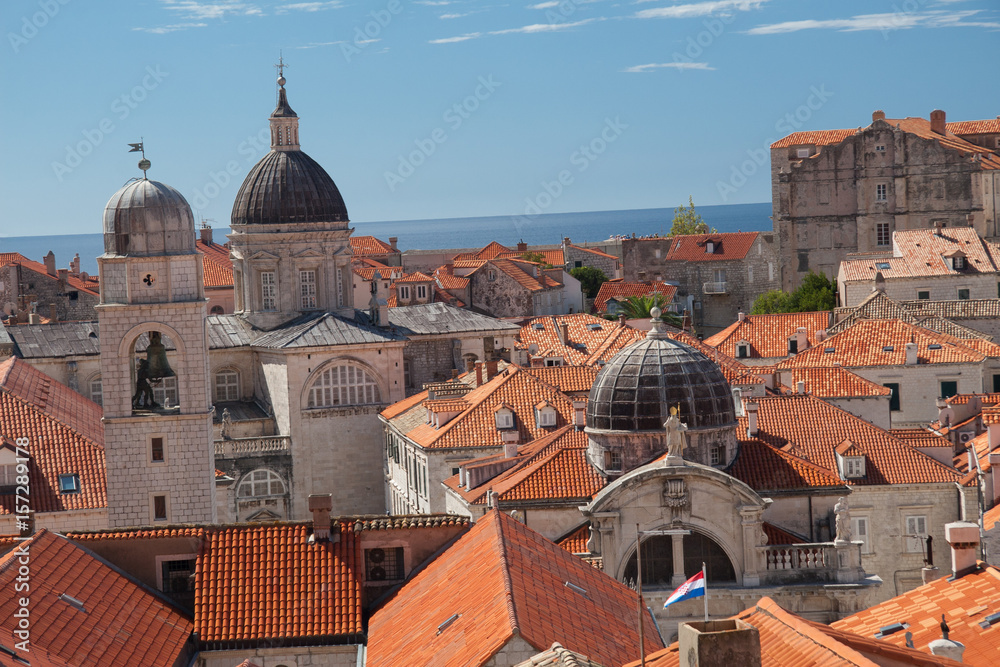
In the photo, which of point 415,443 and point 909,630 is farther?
point 415,443

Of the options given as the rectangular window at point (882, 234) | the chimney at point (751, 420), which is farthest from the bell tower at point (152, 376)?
the rectangular window at point (882, 234)

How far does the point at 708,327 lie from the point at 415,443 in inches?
2195

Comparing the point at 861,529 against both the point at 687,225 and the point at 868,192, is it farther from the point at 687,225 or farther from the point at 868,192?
the point at 687,225

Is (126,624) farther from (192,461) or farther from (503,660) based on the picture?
(192,461)

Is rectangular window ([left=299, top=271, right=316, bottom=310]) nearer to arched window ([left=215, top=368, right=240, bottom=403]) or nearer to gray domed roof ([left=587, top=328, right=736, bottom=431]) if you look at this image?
arched window ([left=215, top=368, right=240, bottom=403])

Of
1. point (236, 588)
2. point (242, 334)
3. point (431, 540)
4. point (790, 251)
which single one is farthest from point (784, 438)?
point (790, 251)

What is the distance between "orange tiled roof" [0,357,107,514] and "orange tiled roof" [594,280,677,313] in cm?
6068

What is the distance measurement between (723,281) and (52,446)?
230ft

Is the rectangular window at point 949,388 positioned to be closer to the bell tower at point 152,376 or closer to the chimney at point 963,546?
the bell tower at point 152,376

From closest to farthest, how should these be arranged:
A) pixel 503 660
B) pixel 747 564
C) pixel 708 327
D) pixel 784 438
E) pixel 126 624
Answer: pixel 503 660, pixel 126 624, pixel 747 564, pixel 784 438, pixel 708 327

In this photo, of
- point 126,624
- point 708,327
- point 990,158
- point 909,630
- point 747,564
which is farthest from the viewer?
point 708,327

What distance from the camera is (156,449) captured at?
37.3 m

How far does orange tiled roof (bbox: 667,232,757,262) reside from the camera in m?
107

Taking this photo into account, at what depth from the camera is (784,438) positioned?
4394 centimetres
